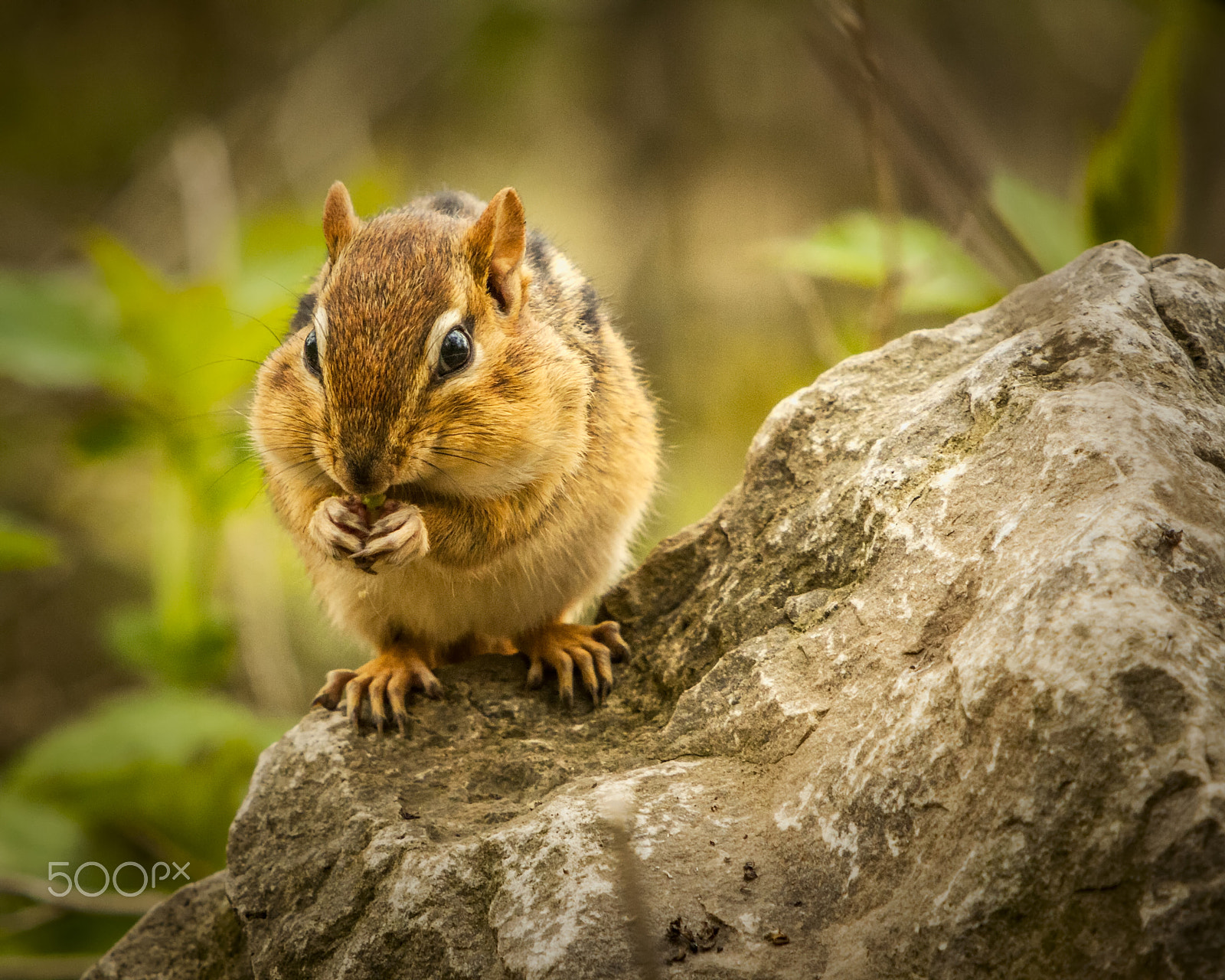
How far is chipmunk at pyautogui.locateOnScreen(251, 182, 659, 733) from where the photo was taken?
1938 millimetres

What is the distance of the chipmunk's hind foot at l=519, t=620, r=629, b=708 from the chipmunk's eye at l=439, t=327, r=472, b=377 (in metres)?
0.68

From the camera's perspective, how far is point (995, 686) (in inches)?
50.8

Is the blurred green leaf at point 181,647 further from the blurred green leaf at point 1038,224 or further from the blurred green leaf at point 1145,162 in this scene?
the blurred green leaf at point 1145,162

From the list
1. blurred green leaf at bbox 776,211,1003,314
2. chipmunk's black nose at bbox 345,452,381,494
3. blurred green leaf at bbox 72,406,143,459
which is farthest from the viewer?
blurred green leaf at bbox 72,406,143,459

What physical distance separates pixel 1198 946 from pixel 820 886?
0.51 metres

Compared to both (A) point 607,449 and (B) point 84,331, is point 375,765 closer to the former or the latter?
(A) point 607,449

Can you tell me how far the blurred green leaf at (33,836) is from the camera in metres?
3.31

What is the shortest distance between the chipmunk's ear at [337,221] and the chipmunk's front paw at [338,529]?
635 mm

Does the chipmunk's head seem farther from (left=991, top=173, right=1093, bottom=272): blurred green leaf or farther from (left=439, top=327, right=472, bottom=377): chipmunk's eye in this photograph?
(left=991, top=173, right=1093, bottom=272): blurred green leaf

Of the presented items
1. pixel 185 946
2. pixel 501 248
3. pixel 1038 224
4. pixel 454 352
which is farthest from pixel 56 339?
pixel 1038 224

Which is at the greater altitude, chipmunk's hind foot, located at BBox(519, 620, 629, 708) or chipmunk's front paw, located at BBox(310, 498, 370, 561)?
chipmunk's front paw, located at BBox(310, 498, 370, 561)

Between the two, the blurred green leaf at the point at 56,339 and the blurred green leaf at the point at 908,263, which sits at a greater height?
the blurred green leaf at the point at 56,339

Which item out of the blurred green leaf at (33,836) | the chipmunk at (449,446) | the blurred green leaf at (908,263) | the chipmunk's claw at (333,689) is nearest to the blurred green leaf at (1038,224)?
the blurred green leaf at (908,263)

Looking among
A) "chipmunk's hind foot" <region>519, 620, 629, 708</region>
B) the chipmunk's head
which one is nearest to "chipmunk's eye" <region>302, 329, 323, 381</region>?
the chipmunk's head
